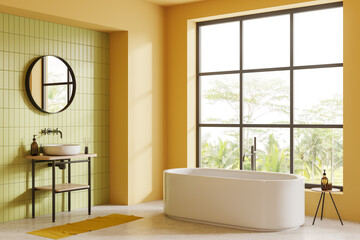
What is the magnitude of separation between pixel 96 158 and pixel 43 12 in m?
2.13

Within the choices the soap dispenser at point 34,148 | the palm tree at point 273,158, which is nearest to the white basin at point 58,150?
the soap dispenser at point 34,148

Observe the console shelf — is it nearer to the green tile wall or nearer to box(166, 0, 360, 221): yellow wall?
the green tile wall

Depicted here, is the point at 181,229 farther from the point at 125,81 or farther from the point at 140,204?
the point at 125,81

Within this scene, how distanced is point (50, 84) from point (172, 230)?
2380 mm

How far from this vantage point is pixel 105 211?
5.94 meters

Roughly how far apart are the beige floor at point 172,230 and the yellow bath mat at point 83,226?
0.12m

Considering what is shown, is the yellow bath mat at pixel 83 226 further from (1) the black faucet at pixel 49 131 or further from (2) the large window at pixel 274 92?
(2) the large window at pixel 274 92

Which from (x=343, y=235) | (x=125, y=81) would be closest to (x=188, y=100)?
(x=125, y=81)

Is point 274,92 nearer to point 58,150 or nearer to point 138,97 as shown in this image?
point 138,97

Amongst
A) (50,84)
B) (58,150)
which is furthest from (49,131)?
(50,84)

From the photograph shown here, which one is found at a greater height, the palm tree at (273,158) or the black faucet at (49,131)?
the black faucet at (49,131)

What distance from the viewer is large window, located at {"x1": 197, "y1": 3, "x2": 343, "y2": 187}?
5801 millimetres

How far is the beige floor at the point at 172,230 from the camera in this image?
181 inches

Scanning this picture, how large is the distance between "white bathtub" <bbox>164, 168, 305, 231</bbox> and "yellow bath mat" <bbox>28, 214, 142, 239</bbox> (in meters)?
0.65
